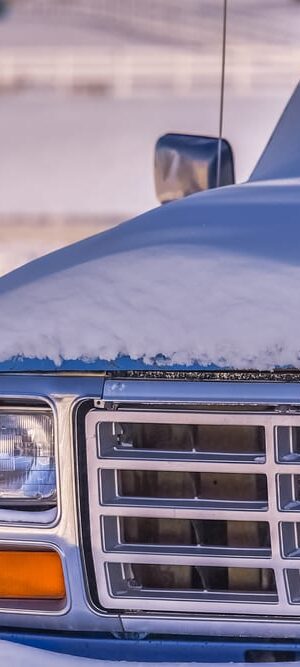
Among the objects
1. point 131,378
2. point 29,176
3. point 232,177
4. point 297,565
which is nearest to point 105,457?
point 131,378

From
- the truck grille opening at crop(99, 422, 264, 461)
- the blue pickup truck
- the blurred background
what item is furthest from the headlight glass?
the blurred background

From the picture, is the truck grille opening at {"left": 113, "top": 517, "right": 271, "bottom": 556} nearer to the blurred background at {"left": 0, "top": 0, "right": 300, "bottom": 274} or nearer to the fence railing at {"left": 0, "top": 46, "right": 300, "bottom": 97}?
the blurred background at {"left": 0, "top": 0, "right": 300, "bottom": 274}

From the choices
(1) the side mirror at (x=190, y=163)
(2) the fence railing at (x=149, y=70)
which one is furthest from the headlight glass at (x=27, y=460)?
(2) the fence railing at (x=149, y=70)

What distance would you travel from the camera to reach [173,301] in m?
2.52

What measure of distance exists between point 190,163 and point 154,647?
1930mm

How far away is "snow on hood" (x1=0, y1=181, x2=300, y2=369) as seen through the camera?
7.96 feet

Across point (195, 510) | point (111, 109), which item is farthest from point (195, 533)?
point (111, 109)

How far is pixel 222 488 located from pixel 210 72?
26.9 metres

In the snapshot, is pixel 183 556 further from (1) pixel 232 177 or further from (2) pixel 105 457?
(1) pixel 232 177

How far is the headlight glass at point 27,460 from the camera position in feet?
8.32

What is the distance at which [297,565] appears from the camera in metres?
2.43

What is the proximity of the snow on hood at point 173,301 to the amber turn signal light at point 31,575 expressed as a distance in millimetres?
356

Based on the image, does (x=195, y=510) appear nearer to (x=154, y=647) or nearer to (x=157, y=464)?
(x=157, y=464)

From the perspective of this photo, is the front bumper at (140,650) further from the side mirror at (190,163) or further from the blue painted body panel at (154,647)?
the side mirror at (190,163)
